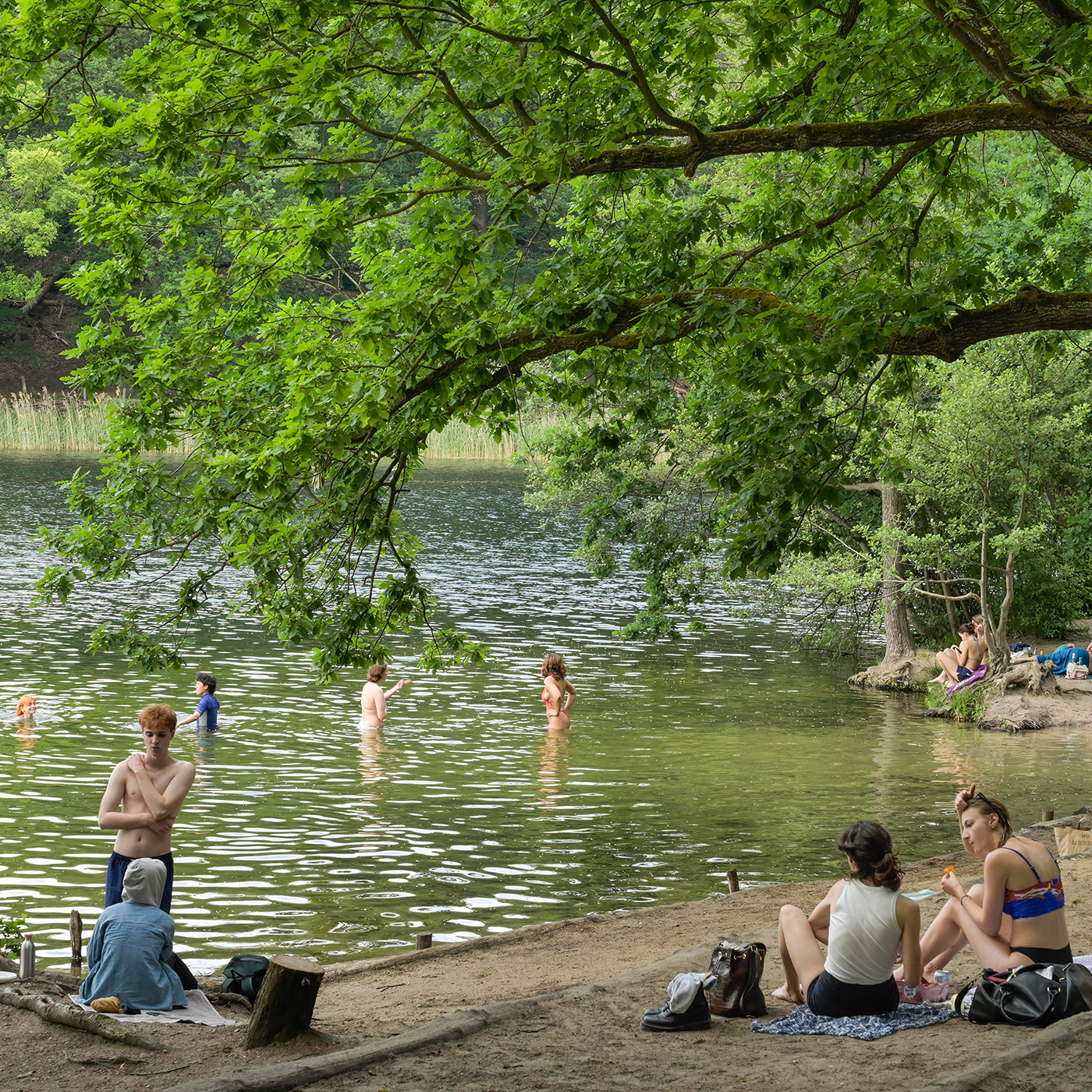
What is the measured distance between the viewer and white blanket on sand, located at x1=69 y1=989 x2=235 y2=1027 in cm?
798

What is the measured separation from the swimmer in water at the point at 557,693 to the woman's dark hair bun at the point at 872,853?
42.1 feet

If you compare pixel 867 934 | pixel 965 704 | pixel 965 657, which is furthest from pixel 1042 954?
pixel 965 657

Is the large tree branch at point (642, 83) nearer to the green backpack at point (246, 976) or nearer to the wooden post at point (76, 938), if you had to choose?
the green backpack at point (246, 976)

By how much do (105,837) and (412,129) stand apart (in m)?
8.29

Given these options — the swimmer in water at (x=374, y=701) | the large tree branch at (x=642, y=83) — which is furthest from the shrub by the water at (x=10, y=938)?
the swimmer in water at (x=374, y=701)

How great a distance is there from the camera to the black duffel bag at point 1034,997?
7.41 meters

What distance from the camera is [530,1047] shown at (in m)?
7.45

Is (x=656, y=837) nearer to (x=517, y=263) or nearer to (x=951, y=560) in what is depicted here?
(x=517, y=263)

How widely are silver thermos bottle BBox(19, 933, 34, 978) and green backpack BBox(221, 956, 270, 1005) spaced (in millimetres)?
1208

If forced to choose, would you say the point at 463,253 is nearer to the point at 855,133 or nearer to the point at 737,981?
the point at 855,133

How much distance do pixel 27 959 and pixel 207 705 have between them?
10.5 meters

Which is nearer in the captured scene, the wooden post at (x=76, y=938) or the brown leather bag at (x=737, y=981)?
the brown leather bag at (x=737, y=981)

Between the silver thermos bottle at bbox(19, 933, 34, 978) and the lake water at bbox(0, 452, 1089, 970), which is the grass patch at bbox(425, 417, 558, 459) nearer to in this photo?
the lake water at bbox(0, 452, 1089, 970)

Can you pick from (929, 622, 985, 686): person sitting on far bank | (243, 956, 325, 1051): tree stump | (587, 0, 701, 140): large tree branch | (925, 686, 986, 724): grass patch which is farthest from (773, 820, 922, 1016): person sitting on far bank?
(929, 622, 985, 686): person sitting on far bank
